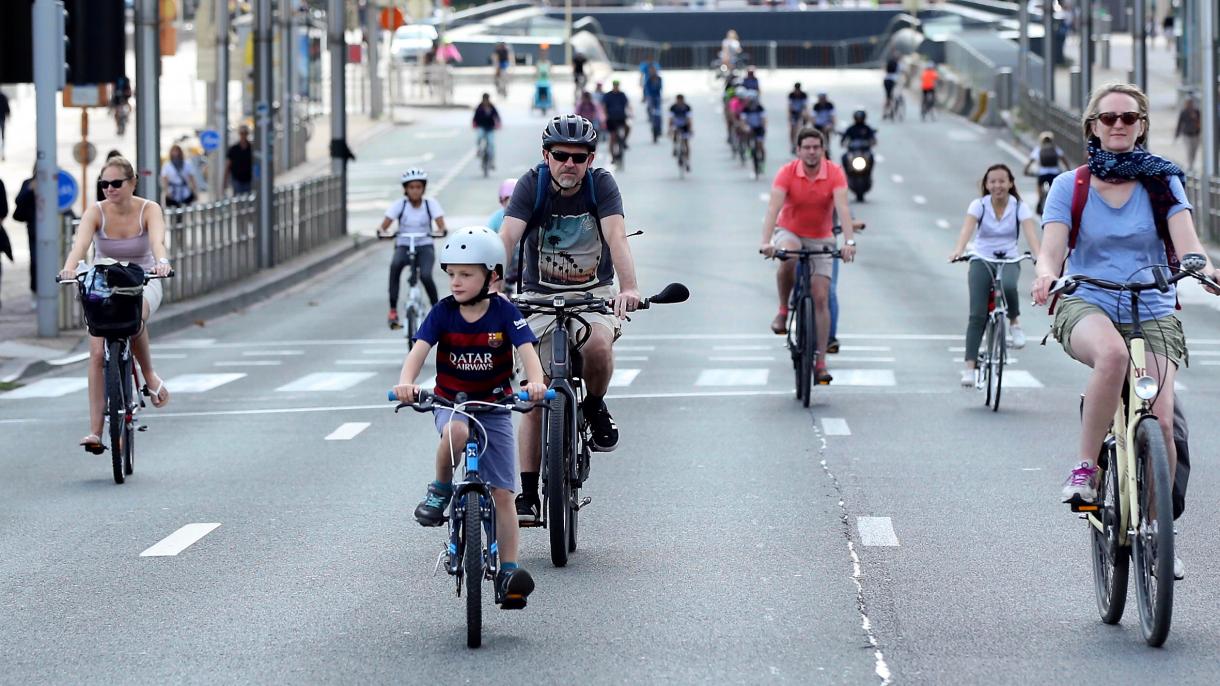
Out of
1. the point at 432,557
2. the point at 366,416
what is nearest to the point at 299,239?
the point at 366,416

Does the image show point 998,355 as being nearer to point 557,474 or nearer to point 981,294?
point 981,294

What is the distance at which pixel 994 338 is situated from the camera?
52.4ft

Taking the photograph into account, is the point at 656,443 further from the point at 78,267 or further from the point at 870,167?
the point at 870,167

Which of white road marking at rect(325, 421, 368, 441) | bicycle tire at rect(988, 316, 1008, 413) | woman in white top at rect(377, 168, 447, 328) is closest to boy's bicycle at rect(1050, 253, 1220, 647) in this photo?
white road marking at rect(325, 421, 368, 441)

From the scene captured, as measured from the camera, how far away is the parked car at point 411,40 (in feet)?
287

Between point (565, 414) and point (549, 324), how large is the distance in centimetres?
52

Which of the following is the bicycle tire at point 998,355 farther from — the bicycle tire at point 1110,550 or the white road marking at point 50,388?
the bicycle tire at point 1110,550

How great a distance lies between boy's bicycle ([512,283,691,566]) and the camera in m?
9.11

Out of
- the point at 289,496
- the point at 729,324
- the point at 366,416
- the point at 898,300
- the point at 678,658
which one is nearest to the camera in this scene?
the point at 678,658

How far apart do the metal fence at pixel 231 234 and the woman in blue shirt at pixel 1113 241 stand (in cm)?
1615

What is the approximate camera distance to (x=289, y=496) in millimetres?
11812

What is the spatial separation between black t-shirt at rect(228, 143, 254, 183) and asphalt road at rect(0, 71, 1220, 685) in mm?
15277

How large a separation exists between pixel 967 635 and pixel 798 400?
885 cm

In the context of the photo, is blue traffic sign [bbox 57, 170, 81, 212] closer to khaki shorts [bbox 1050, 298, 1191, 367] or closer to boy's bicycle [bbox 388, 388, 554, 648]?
boy's bicycle [bbox 388, 388, 554, 648]
